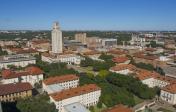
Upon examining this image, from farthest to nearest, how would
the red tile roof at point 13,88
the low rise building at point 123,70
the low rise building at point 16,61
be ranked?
the low rise building at point 16,61 < the low rise building at point 123,70 < the red tile roof at point 13,88

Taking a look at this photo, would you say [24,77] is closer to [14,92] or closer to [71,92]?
[14,92]

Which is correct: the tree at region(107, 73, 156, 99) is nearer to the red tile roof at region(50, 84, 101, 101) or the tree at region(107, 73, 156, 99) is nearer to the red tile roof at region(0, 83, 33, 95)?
the red tile roof at region(50, 84, 101, 101)

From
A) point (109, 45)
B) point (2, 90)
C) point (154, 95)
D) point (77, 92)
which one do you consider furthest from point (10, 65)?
point (109, 45)

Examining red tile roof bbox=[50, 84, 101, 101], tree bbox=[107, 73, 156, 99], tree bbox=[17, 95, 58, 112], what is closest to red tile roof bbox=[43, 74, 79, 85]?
red tile roof bbox=[50, 84, 101, 101]

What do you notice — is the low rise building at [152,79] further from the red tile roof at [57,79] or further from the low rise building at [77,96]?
the red tile roof at [57,79]

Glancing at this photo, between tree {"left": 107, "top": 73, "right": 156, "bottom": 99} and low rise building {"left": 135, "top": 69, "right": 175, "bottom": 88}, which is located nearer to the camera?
→ tree {"left": 107, "top": 73, "right": 156, "bottom": 99}

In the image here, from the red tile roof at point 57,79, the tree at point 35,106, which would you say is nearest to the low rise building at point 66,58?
the red tile roof at point 57,79

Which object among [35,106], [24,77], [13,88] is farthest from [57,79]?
[35,106]
